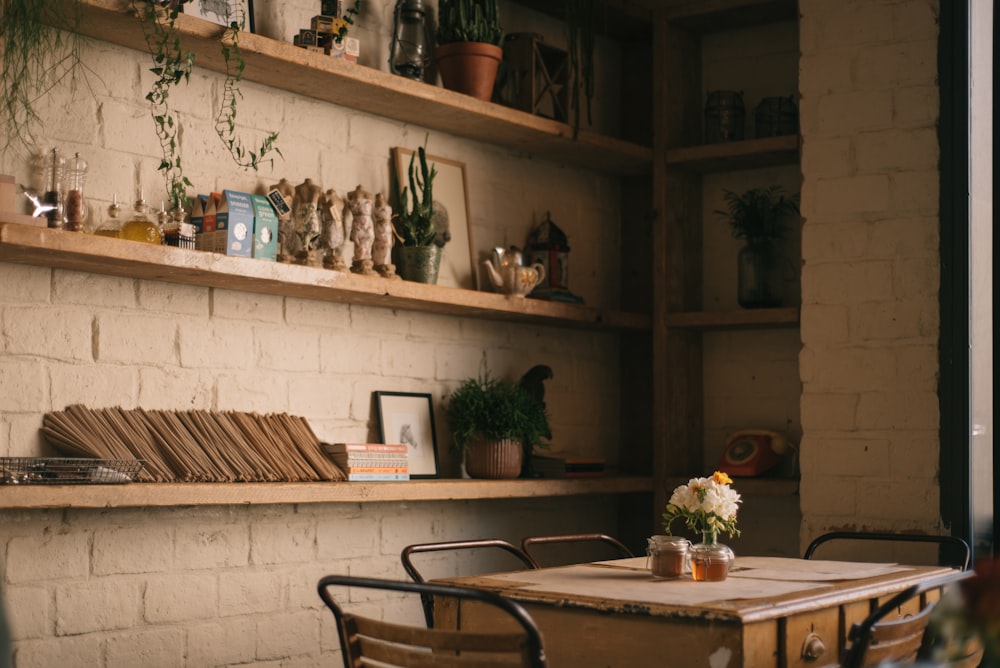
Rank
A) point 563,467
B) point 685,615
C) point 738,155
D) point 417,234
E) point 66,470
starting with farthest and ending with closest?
point 738,155
point 563,467
point 417,234
point 66,470
point 685,615

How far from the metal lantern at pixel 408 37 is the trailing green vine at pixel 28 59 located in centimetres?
113

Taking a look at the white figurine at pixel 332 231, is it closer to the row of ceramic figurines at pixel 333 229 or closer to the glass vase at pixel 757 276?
the row of ceramic figurines at pixel 333 229

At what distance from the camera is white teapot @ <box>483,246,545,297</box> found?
159 inches

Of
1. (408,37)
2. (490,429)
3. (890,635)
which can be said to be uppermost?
(408,37)

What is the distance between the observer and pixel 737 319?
4.39 metres

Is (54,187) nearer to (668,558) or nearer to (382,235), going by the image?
(382,235)

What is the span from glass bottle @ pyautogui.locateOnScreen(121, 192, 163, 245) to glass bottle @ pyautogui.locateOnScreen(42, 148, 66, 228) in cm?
17

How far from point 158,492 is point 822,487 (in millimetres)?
2249

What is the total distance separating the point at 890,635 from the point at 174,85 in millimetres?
2341

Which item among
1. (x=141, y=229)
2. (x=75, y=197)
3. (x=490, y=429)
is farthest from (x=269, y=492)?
(x=490, y=429)

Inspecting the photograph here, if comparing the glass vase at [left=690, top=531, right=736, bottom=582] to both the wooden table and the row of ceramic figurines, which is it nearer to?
the wooden table

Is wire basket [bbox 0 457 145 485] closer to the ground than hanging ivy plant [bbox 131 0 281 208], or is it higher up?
closer to the ground

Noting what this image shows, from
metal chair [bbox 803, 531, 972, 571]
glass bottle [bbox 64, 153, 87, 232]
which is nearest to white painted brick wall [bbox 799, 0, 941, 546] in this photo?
metal chair [bbox 803, 531, 972, 571]

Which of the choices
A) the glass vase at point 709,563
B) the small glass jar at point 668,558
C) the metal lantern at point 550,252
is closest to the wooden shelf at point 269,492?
the metal lantern at point 550,252
